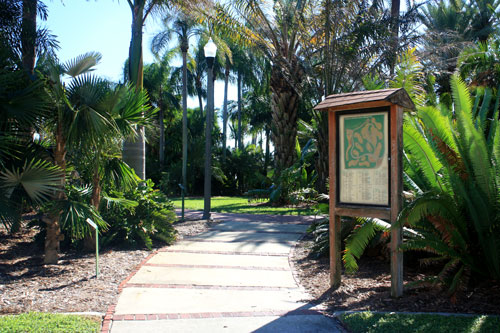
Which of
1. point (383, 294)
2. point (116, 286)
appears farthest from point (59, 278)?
point (383, 294)

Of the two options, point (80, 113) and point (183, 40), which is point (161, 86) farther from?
point (80, 113)

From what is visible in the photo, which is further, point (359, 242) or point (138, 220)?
point (138, 220)

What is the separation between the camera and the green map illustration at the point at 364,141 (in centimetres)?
555

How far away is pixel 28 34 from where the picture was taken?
9422 mm

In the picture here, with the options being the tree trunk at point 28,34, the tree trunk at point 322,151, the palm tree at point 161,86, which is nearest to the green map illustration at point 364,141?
the tree trunk at point 28,34

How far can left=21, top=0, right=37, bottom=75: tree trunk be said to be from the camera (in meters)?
9.43

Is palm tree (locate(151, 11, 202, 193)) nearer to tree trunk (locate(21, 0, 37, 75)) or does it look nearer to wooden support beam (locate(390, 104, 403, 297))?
tree trunk (locate(21, 0, 37, 75))

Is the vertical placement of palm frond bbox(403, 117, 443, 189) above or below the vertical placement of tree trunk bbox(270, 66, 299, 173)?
below

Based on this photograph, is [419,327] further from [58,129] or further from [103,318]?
[58,129]

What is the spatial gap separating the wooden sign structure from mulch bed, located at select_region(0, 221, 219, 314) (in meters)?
3.16

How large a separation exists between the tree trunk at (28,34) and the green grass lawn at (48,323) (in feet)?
21.6

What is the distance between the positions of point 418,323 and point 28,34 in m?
9.29

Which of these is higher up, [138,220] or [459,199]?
[459,199]

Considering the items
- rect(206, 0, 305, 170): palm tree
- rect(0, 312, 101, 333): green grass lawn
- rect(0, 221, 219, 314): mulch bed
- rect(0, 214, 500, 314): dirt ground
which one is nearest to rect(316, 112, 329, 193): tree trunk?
rect(206, 0, 305, 170): palm tree
